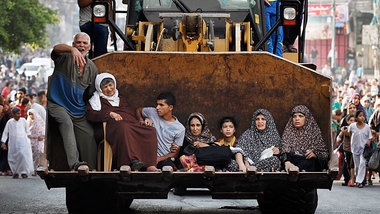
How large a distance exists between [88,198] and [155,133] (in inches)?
42.5

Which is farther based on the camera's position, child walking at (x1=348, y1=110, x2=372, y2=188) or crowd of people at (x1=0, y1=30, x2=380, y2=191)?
child walking at (x1=348, y1=110, x2=372, y2=188)

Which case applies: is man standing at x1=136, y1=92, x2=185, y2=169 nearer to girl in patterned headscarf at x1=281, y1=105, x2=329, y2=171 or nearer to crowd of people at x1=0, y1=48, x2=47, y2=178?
girl in patterned headscarf at x1=281, y1=105, x2=329, y2=171

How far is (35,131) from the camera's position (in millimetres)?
19266

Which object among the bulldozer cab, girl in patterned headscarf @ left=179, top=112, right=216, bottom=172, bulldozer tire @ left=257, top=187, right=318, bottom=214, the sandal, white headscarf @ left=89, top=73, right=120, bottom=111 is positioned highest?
the bulldozer cab

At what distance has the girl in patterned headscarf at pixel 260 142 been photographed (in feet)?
28.2

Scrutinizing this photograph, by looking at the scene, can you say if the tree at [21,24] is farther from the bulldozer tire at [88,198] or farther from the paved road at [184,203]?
the bulldozer tire at [88,198]

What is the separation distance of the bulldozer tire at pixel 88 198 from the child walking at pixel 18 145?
31.1 feet

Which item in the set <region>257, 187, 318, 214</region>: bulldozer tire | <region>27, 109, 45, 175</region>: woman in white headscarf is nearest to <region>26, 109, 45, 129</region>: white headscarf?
<region>27, 109, 45, 175</region>: woman in white headscarf

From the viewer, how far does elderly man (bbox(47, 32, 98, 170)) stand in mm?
8289

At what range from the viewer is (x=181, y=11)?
1065 cm

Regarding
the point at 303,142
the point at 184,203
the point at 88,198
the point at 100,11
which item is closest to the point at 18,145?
the point at 184,203

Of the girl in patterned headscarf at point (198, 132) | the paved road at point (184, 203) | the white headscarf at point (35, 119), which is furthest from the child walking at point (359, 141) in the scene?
the girl in patterned headscarf at point (198, 132)

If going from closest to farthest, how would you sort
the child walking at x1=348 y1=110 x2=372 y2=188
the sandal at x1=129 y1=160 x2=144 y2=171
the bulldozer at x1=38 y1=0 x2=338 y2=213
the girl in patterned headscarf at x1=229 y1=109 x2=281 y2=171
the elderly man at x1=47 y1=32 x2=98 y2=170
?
the bulldozer at x1=38 y1=0 x2=338 y2=213
the sandal at x1=129 y1=160 x2=144 y2=171
the elderly man at x1=47 y1=32 x2=98 y2=170
the girl in patterned headscarf at x1=229 y1=109 x2=281 y2=171
the child walking at x1=348 y1=110 x2=372 y2=188

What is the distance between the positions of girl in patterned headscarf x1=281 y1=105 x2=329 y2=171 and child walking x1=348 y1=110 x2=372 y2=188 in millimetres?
8230
